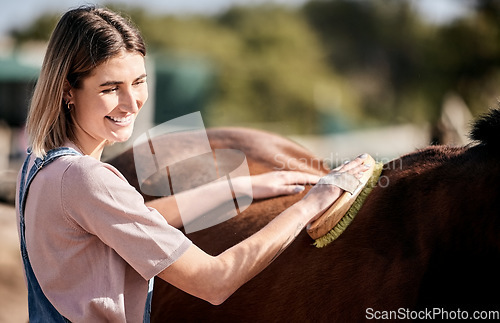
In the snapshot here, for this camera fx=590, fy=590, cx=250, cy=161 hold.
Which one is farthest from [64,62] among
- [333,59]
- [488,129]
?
[333,59]

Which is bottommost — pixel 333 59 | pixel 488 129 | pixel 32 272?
pixel 32 272

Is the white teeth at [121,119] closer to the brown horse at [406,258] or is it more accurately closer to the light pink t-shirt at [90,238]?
the light pink t-shirt at [90,238]

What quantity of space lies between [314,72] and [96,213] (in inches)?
1562

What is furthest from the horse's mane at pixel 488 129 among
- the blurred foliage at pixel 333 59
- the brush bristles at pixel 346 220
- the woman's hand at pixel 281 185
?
the blurred foliage at pixel 333 59

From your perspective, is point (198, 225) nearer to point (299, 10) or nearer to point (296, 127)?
point (296, 127)

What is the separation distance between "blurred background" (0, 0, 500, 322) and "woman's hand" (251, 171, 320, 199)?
569 millimetres

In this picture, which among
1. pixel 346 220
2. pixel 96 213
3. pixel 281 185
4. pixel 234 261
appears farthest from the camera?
pixel 281 185

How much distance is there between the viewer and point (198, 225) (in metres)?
2.53

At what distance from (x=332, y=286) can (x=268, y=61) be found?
3452cm

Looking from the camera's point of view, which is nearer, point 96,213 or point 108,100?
point 96,213

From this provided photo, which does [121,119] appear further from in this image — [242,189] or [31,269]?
[242,189]

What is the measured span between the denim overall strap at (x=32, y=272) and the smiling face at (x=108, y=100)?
111mm

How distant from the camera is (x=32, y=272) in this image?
1725 millimetres

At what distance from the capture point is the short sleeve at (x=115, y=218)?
154cm
